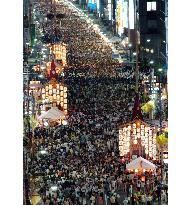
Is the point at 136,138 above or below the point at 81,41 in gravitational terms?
below

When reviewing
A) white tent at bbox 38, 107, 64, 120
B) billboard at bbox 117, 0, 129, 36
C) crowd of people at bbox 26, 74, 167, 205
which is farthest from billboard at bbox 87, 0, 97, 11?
white tent at bbox 38, 107, 64, 120

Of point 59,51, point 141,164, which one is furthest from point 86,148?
point 59,51

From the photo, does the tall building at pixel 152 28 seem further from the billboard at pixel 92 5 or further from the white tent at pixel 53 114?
the white tent at pixel 53 114

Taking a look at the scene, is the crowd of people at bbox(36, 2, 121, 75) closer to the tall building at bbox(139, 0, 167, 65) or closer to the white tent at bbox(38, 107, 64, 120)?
the white tent at bbox(38, 107, 64, 120)

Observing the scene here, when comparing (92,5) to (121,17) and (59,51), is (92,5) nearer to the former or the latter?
(59,51)

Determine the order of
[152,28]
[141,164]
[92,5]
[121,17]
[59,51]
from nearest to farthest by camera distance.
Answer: [141,164] < [92,5] < [59,51] < [121,17] < [152,28]
